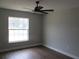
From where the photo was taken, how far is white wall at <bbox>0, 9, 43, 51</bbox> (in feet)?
15.2

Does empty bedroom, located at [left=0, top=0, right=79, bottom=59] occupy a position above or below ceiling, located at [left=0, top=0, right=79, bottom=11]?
below

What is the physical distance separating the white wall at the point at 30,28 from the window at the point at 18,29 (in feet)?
0.71

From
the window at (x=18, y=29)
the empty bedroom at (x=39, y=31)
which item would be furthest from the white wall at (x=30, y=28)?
the window at (x=18, y=29)

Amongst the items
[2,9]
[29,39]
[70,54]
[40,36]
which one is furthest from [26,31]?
[70,54]

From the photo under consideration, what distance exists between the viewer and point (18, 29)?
5.29 m

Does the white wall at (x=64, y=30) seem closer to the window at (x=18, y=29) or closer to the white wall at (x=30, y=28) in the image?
the white wall at (x=30, y=28)

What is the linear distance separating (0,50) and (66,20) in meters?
4.02

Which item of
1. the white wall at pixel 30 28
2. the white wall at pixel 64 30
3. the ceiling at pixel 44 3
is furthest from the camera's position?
the white wall at pixel 30 28

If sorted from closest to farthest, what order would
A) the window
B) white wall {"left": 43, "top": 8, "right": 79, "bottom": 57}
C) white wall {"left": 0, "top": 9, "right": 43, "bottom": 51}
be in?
white wall {"left": 43, "top": 8, "right": 79, "bottom": 57} < white wall {"left": 0, "top": 9, "right": 43, "bottom": 51} < the window

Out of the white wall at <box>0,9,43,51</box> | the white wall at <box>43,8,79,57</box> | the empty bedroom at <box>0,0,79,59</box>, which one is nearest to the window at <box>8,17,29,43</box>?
the empty bedroom at <box>0,0,79,59</box>

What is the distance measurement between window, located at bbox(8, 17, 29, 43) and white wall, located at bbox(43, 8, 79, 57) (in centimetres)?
147

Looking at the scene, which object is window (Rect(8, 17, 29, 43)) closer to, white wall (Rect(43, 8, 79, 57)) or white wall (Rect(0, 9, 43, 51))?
white wall (Rect(0, 9, 43, 51))

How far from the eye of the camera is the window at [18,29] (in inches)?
196

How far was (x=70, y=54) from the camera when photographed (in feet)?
13.9
